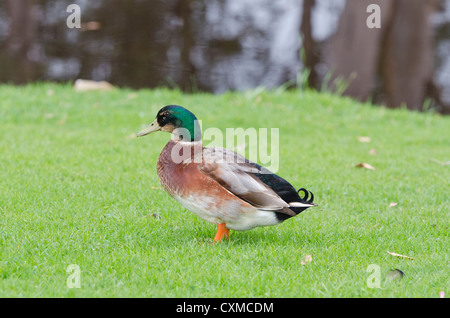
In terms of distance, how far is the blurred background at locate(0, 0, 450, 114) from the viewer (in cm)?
1048

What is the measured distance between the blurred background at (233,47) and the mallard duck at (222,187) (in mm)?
6486

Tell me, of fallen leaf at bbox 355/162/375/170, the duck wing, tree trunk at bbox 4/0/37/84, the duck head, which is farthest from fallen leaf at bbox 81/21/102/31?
the duck wing

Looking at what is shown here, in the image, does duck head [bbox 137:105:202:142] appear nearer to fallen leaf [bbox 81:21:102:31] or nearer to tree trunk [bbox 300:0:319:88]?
tree trunk [bbox 300:0:319:88]

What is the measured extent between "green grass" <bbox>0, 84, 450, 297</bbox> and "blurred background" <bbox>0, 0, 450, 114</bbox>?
7.46ft

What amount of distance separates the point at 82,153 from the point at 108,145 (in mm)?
434

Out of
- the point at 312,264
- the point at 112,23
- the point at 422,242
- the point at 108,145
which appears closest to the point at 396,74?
the point at 112,23

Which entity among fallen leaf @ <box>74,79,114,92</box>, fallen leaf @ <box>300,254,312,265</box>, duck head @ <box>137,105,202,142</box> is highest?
duck head @ <box>137,105,202,142</box>

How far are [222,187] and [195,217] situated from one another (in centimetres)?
93

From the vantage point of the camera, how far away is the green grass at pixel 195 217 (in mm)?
3301

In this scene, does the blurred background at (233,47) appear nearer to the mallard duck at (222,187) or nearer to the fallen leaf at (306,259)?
the mallard duck at (222,187)

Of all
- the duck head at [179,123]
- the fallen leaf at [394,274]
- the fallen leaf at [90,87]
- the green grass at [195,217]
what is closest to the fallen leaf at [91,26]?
the fallen leaf at [90,87]

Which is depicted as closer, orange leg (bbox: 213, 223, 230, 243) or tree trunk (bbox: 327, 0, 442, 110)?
orange leg (bbox: 213, 223, 230, 243)

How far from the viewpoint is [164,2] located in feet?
37.1

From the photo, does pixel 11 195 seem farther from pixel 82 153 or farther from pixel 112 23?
pixel 112 23
